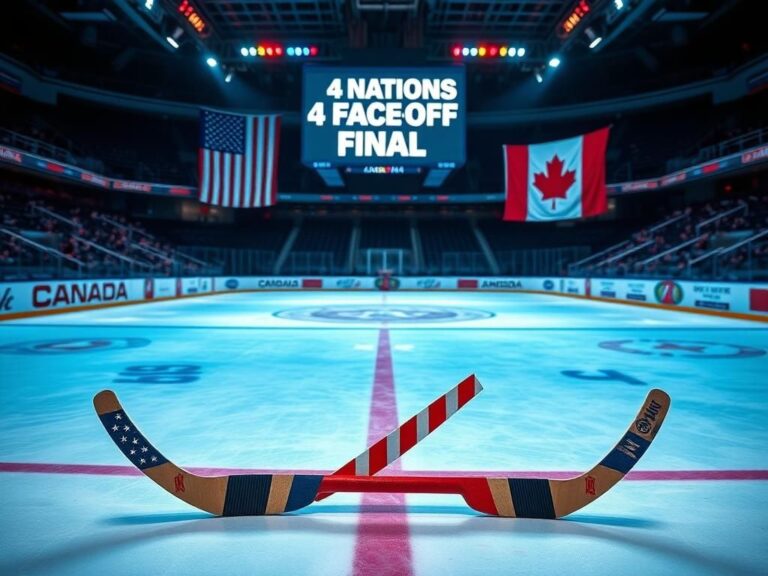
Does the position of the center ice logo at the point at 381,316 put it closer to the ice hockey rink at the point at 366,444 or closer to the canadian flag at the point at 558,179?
the ice hockey rink at the point at 366,444

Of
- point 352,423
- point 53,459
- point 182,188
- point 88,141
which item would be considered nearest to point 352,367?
point 352,423

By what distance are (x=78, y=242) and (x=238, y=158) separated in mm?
8583

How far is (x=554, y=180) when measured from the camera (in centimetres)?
2308

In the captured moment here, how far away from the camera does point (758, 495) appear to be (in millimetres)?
3209

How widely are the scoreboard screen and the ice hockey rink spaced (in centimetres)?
1105

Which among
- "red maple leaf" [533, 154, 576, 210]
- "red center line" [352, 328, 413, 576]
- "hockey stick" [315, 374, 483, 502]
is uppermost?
"red maple leaf" [533, 154, 576, 210]

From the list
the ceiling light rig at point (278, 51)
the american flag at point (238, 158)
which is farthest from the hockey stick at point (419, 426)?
the american flag at point (238, 158)

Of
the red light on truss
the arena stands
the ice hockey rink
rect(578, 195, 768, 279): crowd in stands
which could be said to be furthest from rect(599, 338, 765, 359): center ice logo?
the red light on truss

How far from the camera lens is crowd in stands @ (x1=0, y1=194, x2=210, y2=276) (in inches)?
663

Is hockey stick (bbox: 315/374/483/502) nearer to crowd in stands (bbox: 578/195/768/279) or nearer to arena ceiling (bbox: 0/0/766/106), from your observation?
crowd in stands (bbox: 578/195/768/279)

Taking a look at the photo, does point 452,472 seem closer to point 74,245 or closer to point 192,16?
point 192,16

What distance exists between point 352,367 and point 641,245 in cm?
2441

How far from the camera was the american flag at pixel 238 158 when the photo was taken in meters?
23.0

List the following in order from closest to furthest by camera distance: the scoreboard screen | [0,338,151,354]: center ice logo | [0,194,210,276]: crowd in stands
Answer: [0,338,151,354]: center ice logo < [0,194,210,276]: crowd in stands < the scoreboard screen
